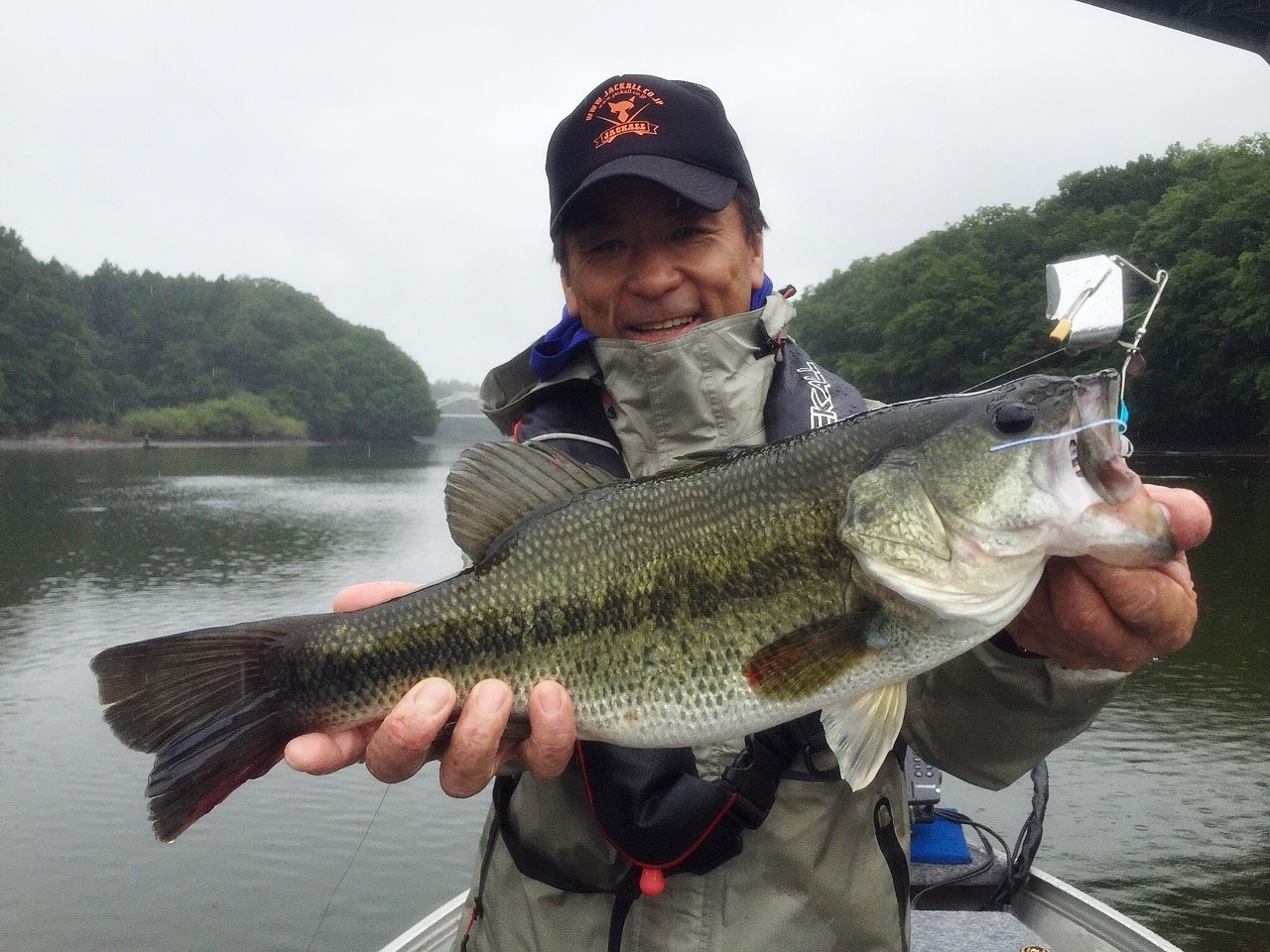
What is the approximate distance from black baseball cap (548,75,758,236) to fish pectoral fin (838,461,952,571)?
46.0 inches

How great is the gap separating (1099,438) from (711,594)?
993 mm

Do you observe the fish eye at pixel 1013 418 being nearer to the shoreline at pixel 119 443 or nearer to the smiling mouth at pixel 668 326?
the smiling mouth at pixel 668 326

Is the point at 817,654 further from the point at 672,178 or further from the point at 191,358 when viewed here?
the point at 191,358

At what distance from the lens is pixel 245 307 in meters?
124

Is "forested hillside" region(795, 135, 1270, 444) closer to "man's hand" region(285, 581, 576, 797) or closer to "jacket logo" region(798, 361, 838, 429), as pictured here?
"jacket logo" region(798, 361, 838, 429)

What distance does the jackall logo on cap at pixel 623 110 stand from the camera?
306 centimetres

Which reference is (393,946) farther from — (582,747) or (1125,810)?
(1125,810)

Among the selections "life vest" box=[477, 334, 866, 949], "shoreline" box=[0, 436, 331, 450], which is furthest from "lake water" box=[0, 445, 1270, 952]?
"shoreline" box=[0, 436, 331, 450]

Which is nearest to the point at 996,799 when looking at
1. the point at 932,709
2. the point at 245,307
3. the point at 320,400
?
the point at 932,709

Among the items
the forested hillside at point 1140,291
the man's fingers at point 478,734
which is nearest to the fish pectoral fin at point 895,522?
the man's fingers at point 478,734

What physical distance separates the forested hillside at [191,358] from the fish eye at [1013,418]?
328 feet

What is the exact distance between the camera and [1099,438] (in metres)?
2.02

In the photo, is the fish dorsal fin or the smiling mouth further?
the smiling mouth

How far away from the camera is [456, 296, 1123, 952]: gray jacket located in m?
2.44
